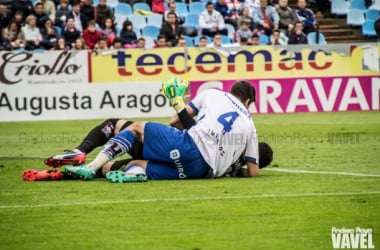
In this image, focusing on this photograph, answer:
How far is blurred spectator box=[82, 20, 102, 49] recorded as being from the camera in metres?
28.4

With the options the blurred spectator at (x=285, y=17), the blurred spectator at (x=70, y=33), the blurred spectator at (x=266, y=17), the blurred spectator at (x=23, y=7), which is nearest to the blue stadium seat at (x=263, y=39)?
the blurred spectator at (x=266, y=17)

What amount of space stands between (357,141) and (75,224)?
10013 millimetres

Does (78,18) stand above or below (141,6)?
below

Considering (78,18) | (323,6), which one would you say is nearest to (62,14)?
(78,18)

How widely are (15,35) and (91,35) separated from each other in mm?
1976

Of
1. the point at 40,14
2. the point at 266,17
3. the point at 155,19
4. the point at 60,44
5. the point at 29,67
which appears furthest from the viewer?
the point at 155,19

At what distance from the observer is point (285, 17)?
3056cm

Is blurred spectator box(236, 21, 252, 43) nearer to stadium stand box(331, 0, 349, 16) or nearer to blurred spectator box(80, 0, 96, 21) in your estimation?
blurred spectator box(80, 0, 96, 21)

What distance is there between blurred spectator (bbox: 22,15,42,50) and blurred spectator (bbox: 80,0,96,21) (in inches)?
62.8

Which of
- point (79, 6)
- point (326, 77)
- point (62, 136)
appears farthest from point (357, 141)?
point (79, 6)

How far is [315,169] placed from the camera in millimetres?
14859

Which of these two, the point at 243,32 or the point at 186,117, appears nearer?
the point at 186,117

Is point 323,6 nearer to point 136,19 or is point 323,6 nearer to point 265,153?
point 136,19

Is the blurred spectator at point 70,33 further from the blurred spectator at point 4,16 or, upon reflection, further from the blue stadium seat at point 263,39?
the blue stadium seat at point 263,39
